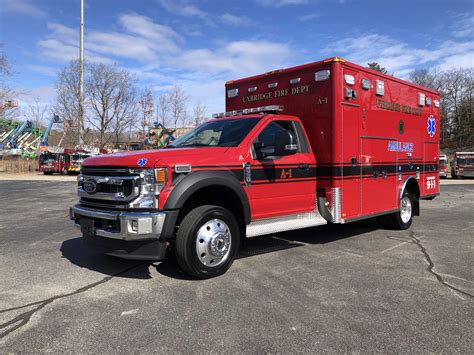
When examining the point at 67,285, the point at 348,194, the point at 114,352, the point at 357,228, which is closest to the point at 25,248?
the point at 67,285

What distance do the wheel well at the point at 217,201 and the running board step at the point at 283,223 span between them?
0.17 meters

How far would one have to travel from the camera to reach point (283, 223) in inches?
223

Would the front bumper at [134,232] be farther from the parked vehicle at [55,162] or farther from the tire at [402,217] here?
the parked vehicle at [55,162]

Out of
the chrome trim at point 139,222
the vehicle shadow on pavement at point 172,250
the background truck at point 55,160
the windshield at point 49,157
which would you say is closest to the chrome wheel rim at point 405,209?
the vehicle shadow on pavement at point 172,250

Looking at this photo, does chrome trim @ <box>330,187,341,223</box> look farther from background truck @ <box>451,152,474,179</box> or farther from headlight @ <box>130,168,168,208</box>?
background truck @ <box>451,152,474,179</box>

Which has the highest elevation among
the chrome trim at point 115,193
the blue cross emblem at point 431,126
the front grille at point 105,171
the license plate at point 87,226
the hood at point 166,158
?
the blue cross emblem at point 431,126

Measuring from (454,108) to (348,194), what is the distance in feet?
220

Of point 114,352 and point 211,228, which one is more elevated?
point 211,228

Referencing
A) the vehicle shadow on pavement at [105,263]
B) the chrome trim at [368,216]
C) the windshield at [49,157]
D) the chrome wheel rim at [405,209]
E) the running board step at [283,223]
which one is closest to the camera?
the vehicle shadow on pavement at [105,263]

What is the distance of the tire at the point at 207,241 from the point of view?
14.6ft

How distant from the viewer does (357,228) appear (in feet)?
27.0

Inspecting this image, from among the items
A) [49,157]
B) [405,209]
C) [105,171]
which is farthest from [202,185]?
[49,157]

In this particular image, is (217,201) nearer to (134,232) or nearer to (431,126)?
(134,232)

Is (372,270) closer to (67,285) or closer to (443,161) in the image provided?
(67,285)
